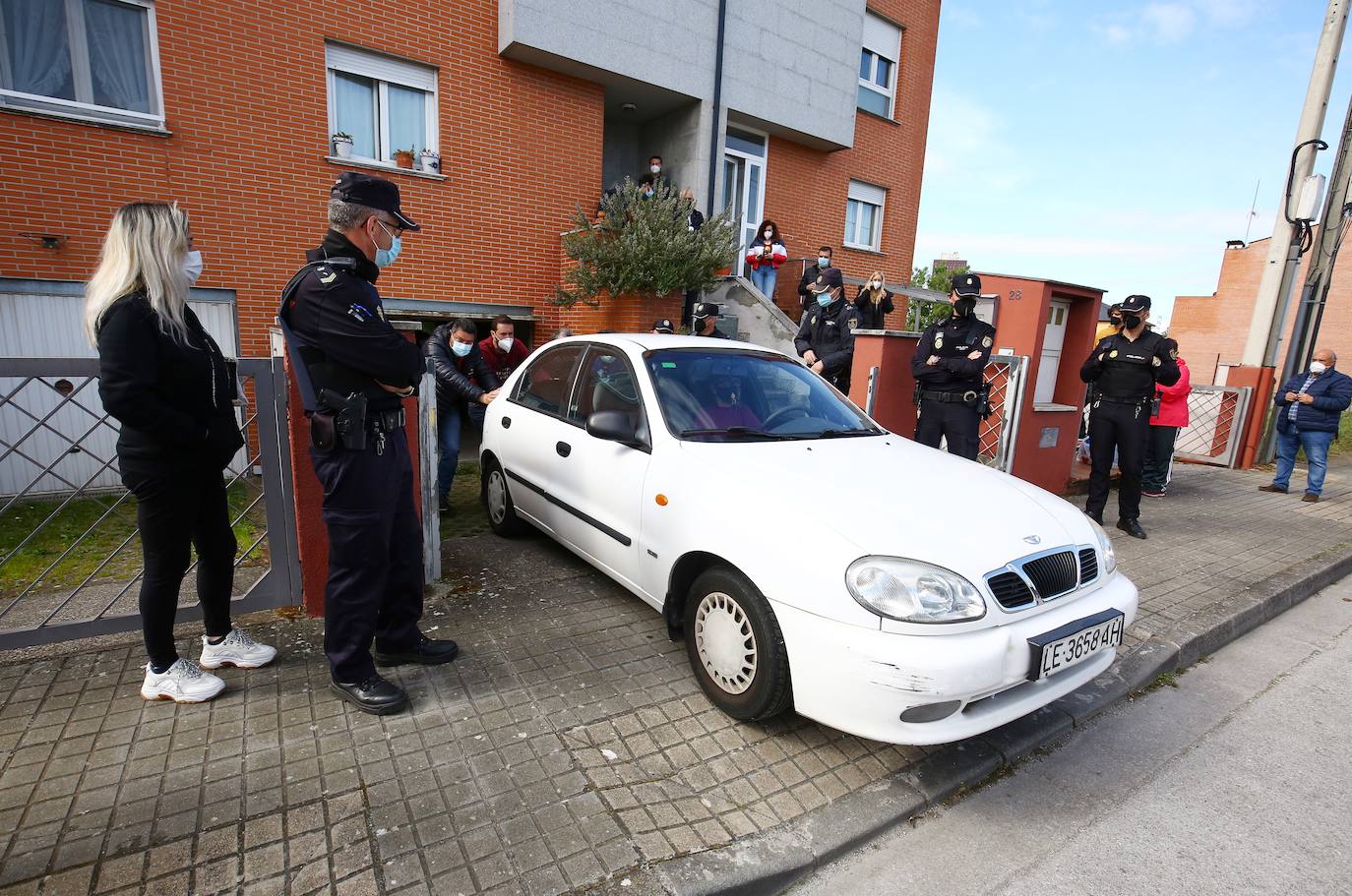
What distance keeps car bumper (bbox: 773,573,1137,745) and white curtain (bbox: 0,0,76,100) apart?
27.6 ft

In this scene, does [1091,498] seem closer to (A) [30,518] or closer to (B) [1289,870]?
(B) [1289,870]

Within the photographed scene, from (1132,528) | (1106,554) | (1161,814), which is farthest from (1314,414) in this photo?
(1161,814)

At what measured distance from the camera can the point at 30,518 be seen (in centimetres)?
552

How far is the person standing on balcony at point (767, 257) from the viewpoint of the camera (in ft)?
34.9

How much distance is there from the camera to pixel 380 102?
7898mm

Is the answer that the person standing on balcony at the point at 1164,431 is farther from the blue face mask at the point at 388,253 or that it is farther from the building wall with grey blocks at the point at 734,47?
the blue face mask at the point at 388,253

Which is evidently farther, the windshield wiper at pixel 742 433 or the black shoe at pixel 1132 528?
the black shoe at pixel 1132 528

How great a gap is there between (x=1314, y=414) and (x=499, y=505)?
895 centimetres

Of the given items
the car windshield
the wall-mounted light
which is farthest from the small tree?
the wall-mounted light

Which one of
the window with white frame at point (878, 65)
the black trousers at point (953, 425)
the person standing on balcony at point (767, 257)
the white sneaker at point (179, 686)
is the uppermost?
the window with white frame at point (878, 65)

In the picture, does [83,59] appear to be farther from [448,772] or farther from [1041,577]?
[1041,577]

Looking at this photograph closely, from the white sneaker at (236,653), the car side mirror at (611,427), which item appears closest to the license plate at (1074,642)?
the car side mirror at (611,427)

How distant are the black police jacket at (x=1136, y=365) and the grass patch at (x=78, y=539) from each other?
→ 647cm

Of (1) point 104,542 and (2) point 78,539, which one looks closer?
(2) point 78,539
